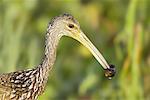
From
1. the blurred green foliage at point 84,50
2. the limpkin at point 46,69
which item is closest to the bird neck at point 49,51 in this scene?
the limpkin at point 46,69

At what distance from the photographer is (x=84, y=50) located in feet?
40.9

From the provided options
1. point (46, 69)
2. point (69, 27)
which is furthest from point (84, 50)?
point (69, 27)

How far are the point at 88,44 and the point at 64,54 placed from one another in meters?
4.69

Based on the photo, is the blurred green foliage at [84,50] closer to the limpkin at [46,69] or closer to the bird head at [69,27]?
the limpkin at [46,69]

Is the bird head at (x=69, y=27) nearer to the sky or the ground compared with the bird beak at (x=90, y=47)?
nearer to the sky

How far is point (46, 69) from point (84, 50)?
507 centimetres

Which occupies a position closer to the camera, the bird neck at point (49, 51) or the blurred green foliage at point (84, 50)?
the bird neck at point (49, 51)

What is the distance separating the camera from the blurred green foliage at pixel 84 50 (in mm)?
9164

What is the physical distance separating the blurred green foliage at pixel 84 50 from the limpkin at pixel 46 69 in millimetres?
1453

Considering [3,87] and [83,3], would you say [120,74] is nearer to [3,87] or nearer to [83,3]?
[3,87]

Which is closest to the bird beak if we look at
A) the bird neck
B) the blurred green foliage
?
the bird neck

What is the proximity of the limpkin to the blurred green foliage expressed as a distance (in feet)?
4.77

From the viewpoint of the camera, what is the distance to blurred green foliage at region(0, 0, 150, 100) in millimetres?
9164

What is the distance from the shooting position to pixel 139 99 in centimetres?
911
